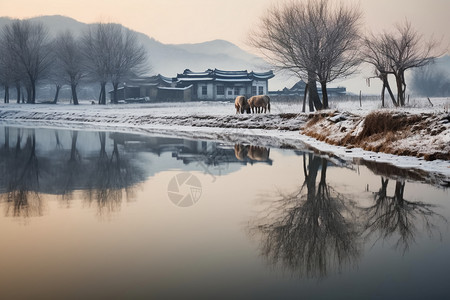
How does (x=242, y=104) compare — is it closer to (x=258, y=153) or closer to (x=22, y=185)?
(x=258, y=153)

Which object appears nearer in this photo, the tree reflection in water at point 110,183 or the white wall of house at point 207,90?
the tree reflection in water at point 110,183

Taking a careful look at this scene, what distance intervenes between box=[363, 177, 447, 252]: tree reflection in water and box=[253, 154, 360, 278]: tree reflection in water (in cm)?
28

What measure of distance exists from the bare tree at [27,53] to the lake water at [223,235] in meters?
62.4

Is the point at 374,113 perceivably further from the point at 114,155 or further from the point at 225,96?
the point at 225,96

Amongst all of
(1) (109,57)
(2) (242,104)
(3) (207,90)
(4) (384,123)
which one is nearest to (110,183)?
(4) (384,123)

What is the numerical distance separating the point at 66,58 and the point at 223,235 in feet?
234

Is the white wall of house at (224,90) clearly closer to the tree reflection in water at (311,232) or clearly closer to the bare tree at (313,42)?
the bare tree at (313,42)

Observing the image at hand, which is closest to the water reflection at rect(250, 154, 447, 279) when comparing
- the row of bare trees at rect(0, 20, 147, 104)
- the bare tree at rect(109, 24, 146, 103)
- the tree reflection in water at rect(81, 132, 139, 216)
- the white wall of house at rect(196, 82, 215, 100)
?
the tree reflection in water at rect(81, 132, 139, 216)

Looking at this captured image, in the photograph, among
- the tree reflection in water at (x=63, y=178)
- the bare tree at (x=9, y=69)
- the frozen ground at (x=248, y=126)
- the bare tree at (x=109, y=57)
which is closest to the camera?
the tree reflection in water at (x=63, y=178)

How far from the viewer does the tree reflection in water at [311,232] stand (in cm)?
515

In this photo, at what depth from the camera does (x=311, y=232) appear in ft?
20.7

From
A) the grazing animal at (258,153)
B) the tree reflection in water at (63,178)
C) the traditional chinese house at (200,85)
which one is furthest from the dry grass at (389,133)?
the traditional chinese house at (200,85)

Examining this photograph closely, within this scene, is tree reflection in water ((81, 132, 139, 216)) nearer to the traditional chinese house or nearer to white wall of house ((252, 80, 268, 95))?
the traditional chinese house

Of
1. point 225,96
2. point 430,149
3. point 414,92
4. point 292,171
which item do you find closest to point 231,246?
point 292,171
